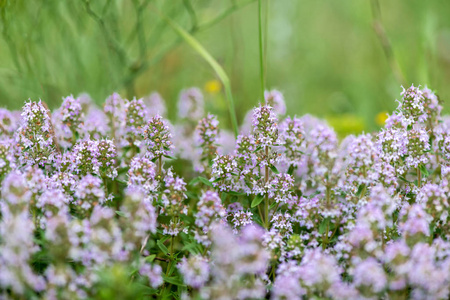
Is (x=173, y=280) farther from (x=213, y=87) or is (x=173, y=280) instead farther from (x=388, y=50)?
(x=213, y=87)

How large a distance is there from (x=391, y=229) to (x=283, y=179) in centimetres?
61

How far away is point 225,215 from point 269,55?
4851mm

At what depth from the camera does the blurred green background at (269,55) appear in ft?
14.9

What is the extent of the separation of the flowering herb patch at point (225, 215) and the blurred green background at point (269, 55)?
1402 millimetres

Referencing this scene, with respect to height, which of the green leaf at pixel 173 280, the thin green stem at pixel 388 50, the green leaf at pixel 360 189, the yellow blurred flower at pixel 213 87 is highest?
the yellow blurred flower at pixel 213 87

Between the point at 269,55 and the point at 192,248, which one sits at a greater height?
the point at 269,55

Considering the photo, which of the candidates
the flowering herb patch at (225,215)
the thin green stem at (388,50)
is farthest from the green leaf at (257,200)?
the thin green stem at (388,50)

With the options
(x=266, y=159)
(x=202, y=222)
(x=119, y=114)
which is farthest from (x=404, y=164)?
(x=119, y=114)

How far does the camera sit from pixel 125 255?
2.05 metres

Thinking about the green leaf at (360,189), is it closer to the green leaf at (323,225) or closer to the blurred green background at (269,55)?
the green leaf at (323,225)

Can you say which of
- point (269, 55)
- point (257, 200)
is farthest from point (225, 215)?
point (269, 55)

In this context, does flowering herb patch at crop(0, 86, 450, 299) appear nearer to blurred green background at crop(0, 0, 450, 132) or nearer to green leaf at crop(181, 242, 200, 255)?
green leaf at crop(181, 242, 200, 255)

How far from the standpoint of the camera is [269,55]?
716 centimetres

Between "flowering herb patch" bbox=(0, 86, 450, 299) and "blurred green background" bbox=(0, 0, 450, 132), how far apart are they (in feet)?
4.60
